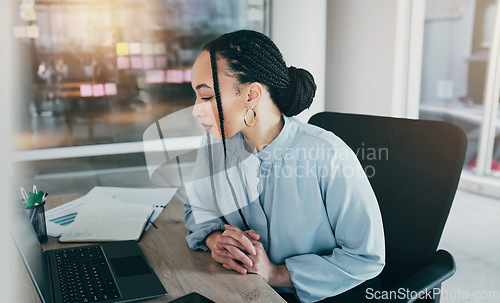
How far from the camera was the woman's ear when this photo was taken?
3.46 ft

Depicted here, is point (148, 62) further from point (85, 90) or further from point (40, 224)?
point (40, 224)

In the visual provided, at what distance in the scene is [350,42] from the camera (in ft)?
12.8

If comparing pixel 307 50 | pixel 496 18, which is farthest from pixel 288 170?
pixel 496 18

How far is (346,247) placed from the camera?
101 cm

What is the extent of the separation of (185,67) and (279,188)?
342 cm

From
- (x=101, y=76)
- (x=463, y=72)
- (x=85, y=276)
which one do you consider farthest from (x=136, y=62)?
(x=85, y=276)

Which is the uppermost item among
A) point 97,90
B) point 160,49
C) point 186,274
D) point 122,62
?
point 160,49

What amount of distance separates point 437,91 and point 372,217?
13.7 ft

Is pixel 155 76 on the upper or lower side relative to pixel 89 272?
upper

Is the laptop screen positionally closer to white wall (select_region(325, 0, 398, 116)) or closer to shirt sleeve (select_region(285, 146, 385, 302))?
shirt sleeve (select_region(285, 146, 385, 302))

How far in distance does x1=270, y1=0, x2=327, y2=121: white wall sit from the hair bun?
2.60 meters

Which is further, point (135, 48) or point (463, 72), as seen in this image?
point (463, 72)

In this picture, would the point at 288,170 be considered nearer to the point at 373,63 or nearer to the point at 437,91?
the point at 373,63

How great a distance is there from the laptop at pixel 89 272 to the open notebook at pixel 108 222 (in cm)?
6
